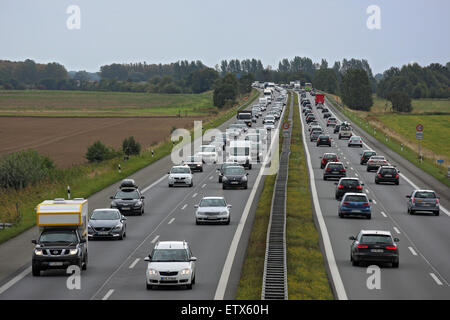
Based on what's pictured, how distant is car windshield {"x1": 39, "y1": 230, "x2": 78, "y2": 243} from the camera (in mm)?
28234

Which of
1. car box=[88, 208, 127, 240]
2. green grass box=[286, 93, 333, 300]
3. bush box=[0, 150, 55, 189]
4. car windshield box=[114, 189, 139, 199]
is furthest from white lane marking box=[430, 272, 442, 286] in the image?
bush box=[0, 150, 55, 189]

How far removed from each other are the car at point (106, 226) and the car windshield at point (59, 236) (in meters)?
7.33

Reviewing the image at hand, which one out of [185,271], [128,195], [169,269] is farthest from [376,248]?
[128,195]

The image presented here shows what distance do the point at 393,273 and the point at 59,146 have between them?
248ft

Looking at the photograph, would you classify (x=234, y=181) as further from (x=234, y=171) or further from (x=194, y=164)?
(x=194, y=164)

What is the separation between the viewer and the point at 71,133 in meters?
121

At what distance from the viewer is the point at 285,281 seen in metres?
25.5

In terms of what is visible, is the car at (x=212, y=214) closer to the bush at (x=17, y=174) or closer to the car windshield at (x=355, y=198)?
the car windshield at (x=355, y=198)

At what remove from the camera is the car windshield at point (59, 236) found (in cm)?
2823

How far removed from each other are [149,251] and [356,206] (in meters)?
13.3

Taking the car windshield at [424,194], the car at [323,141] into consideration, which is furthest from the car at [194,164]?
the car windshield at [424,194]

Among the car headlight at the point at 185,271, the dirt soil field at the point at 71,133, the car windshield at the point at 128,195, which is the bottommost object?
the dirt soil field at the point at 71,133
